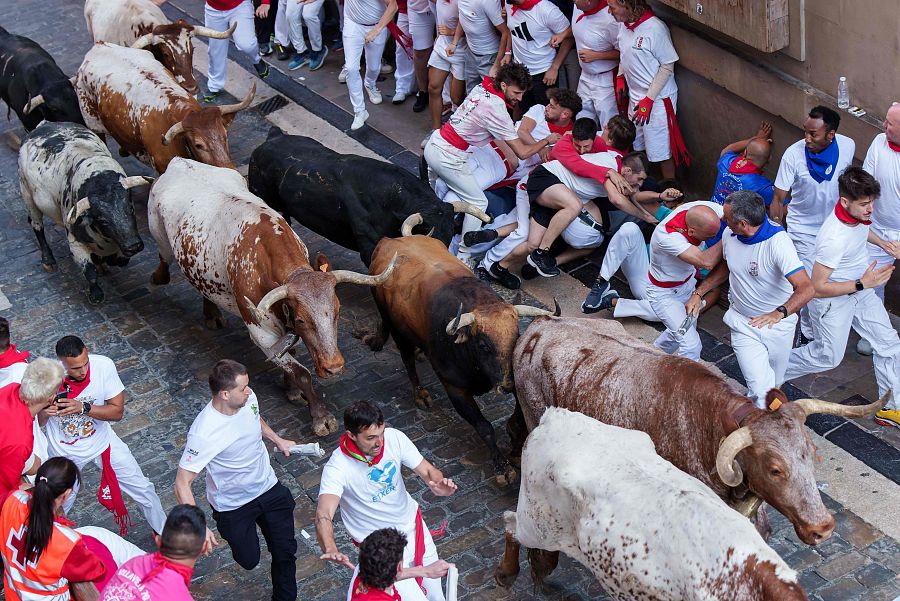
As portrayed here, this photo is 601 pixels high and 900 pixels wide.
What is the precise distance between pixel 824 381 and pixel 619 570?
3793mm

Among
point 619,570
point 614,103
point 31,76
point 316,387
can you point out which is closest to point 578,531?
point 619,570

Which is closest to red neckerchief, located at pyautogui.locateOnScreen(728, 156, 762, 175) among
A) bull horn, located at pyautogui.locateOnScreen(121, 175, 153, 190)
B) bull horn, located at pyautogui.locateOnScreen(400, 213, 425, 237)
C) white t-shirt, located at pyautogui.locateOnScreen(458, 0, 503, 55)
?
bull horn, located at pyautogui.locateOnScreen(400, 213, 425, 237)

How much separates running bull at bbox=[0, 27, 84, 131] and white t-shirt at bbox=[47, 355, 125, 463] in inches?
242

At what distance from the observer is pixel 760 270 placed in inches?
325

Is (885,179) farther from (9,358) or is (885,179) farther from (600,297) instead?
(9,358)

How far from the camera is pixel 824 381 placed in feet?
30.1

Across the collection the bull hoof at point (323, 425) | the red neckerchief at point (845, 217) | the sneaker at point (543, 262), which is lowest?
the bull hoof at point (323, 425)

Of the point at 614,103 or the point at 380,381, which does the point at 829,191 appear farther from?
the point at 380,381

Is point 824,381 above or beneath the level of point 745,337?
beneath

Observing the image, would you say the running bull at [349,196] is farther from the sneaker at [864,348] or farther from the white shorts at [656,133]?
the sneaker at [864,348]

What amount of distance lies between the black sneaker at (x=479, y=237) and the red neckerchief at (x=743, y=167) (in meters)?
2.26

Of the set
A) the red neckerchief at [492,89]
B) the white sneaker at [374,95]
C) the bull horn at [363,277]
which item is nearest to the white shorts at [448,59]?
the white sneaker at [374,95]

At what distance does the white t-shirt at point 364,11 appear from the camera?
13.3m

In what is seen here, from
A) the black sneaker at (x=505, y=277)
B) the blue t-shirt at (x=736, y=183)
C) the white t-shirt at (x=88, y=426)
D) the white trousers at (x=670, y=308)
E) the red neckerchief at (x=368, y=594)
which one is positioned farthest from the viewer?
the black sneaker at (x=505, y=277)
